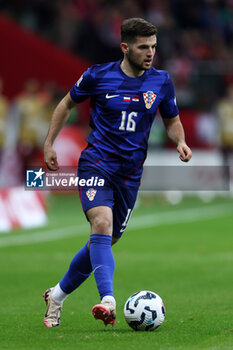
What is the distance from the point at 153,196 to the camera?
2241 centimetres

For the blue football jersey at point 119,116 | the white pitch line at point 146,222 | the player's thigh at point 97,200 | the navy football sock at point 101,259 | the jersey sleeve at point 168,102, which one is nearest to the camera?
the navy football sock at point 101,259

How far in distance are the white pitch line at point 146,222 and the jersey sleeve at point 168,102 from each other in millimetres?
6615

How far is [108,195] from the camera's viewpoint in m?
6.55

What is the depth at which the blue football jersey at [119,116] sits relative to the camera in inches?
263

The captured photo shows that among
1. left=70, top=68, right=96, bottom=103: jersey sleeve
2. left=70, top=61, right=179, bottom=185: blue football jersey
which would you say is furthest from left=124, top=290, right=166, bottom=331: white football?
left=70, top=68, right=96, bottom=103: jersey sleeve

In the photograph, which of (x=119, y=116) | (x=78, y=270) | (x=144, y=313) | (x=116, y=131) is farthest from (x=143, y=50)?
(x=144, y=313)

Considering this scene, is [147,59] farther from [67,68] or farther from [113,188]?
[67,68]

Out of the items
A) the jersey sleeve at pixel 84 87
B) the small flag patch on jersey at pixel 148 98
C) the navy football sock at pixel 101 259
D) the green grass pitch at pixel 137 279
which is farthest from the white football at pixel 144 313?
the jersey sleeve at pixel 84 87

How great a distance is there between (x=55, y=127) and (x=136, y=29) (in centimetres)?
95

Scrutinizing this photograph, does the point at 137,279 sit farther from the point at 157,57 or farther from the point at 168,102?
the point at 157,57

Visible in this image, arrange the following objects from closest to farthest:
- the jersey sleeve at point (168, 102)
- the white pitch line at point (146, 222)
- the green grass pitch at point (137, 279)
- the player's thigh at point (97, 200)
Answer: the green grass pitch at point (137, 279)
the player's thigh at point (97, 200)
the jersey sleeve at point (168, 102)
the white pitch line at point (146, 222)

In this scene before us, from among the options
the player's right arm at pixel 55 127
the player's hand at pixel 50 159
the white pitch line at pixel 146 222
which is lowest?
the white pitch line at pixel 146 222

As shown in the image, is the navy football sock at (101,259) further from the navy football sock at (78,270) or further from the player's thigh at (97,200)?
the navy football sock at (78,270)

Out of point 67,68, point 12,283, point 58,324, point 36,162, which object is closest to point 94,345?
point 58,324
